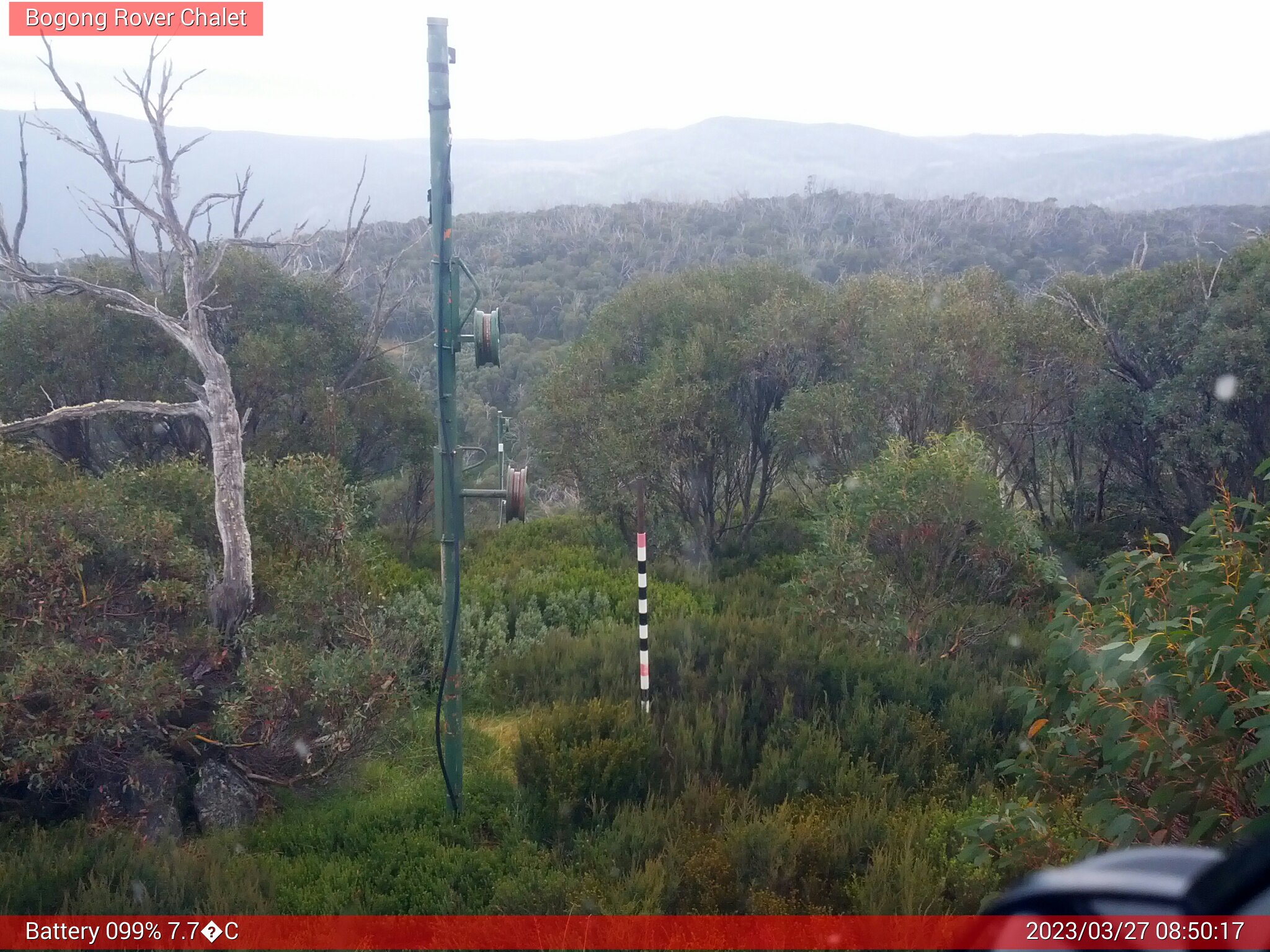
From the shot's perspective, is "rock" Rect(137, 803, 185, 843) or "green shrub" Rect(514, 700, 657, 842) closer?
"green shrub" Rect(514, 700, 657, 842)

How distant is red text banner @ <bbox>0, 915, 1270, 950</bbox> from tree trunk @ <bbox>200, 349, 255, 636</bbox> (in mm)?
3192

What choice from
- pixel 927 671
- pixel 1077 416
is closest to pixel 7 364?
pixel 927 671

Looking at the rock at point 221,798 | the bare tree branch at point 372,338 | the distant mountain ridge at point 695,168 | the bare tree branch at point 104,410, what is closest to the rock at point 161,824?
the rock at point 221,798

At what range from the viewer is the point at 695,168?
107 m

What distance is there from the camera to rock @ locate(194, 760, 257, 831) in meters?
6.31

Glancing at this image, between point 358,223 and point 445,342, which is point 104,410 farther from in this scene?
point 358,223

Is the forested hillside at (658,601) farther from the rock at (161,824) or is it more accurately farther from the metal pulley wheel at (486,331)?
the metal pulley wheel at (486,331)

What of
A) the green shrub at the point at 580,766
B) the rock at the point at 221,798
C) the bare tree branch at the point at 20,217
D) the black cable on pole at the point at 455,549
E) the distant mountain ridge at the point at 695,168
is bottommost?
the rock at the point at 221,798

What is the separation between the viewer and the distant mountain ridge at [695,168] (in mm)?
42688

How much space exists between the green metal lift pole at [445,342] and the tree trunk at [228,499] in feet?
8.00

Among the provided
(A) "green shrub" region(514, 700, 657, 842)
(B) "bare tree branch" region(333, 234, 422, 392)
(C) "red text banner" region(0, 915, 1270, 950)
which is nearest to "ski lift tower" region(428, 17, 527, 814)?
(A) "green shrub" region(514, 700, 657, 842)

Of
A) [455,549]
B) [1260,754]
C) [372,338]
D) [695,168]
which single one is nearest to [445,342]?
[455,549]

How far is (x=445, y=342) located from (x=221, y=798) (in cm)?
363

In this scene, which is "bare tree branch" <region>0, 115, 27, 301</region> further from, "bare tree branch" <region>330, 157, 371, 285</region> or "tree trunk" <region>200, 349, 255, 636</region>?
"tree trunk" <region>200, 349, 255, 636</region>
